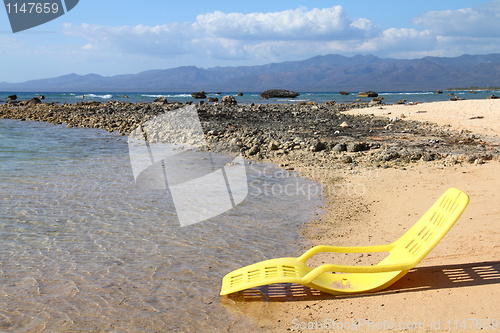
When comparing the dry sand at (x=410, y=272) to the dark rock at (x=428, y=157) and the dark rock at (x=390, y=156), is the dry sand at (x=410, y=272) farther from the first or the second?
the dark rock at (x=390, y=156)

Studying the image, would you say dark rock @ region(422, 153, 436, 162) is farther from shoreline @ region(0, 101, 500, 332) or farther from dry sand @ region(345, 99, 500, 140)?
dry sand @ region(345, 99, 500, 140)

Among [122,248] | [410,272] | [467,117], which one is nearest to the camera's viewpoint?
[410,272]

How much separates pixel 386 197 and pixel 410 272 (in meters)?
3.25

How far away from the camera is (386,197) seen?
753 centimetres

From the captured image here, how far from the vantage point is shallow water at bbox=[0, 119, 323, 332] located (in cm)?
382

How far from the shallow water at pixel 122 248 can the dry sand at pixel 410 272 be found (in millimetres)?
489

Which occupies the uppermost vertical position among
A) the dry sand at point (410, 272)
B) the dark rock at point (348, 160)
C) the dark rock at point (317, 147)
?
the dark rock at point (317, 147)

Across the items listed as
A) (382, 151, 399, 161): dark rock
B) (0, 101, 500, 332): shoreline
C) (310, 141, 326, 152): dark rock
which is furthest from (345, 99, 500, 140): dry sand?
(310, 141, 326, 152): dark rock

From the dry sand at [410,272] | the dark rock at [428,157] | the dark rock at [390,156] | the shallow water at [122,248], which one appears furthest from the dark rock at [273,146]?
the dark rock at [428,157]

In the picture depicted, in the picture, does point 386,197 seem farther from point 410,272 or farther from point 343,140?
point 343,140

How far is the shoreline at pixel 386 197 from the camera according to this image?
12.3 feet

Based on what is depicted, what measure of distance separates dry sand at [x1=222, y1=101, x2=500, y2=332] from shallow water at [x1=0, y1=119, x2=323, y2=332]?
1.60ft

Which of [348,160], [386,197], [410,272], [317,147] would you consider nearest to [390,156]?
[348,160]

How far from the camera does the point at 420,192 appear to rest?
7477 millimetres
